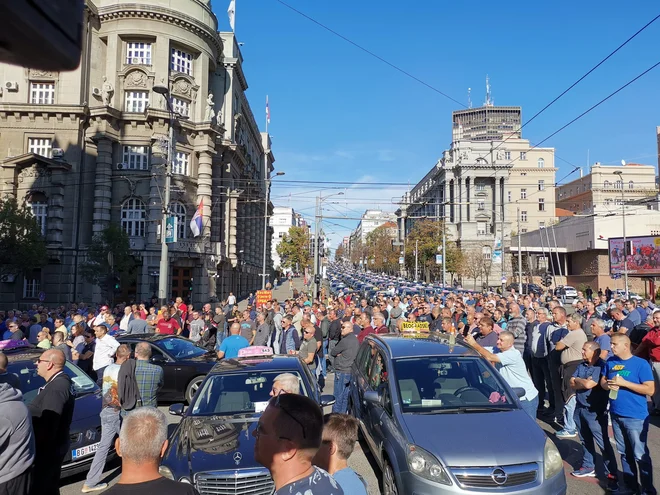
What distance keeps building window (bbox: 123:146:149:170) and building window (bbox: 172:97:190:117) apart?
3.58 m

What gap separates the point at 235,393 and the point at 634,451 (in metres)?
4.68

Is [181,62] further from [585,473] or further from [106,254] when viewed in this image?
[585,473]

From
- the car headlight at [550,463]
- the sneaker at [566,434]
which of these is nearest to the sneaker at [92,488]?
the car headlight at [550,463]

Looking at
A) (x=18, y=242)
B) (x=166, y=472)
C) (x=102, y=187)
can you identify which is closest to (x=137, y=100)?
(x=102, y=187)

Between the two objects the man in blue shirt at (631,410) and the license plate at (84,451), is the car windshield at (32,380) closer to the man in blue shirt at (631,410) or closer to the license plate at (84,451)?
the license plate at (84,451)

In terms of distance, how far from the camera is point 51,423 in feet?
15.9

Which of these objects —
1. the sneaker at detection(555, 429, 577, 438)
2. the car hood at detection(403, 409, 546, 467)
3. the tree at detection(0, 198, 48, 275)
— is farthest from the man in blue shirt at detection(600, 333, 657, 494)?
the tree at detection(0, 198, 48, 275)

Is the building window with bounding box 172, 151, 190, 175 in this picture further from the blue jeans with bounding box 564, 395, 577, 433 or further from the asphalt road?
the blue jeans with bounding box 564, 395, 577, 433

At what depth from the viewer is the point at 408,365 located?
249 inches

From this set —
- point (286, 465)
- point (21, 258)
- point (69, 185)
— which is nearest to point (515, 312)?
point (286, 465)

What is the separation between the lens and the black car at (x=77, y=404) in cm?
659

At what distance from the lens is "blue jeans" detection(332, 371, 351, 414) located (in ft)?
30.3

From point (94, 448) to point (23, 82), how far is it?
118 ft

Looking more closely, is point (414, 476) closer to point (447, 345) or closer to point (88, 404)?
point (447, 345)
